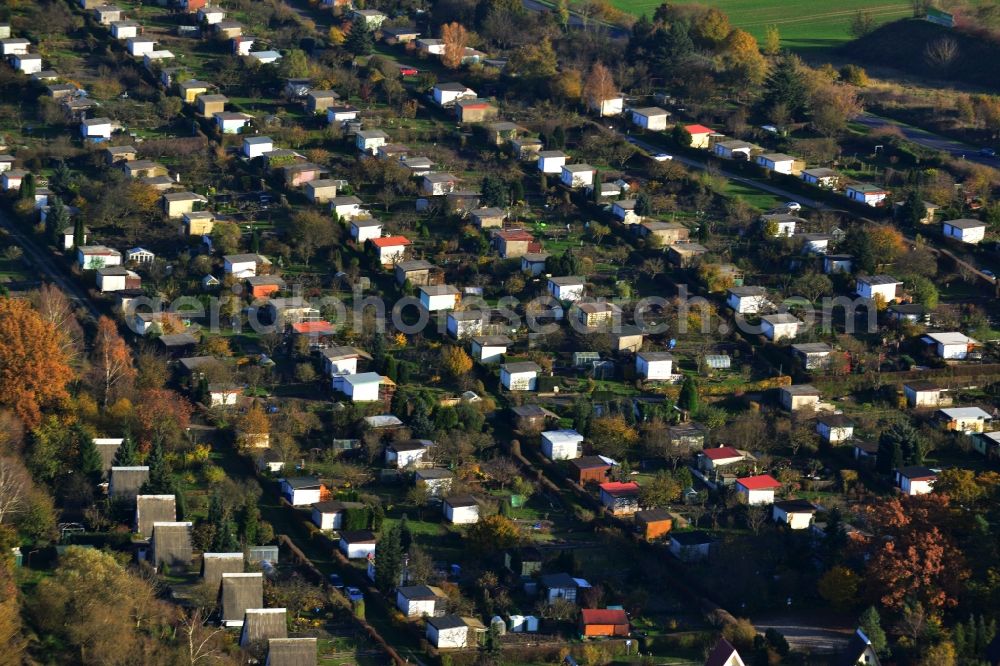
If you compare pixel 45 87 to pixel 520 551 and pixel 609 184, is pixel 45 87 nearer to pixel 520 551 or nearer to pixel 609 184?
pixel 609 184

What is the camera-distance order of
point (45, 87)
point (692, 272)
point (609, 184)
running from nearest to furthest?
point (692, 272), point (609, 184), point (45, 87)

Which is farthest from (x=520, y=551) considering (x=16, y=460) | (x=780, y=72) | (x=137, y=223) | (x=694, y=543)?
(x=780, y=72)

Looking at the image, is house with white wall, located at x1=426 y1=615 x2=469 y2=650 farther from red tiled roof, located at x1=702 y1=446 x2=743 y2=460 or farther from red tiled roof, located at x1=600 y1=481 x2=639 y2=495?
red tiled roof, located at x1=702 y1=446 x2=743 y2=460

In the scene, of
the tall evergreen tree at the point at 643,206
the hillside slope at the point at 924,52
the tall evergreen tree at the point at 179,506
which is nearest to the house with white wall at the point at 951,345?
the tall evergreen tree at the point at 643,206

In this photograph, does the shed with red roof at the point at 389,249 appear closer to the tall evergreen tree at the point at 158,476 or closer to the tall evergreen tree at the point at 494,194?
the tall evergreen tree at the point at 494,194

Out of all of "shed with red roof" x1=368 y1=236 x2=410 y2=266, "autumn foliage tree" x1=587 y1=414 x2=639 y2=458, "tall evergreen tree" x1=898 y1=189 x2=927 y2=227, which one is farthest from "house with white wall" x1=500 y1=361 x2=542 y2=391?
"tall evergreen tree" x1=898 y1=189 x2=927 y2=227

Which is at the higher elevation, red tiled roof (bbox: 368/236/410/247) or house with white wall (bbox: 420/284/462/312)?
red tiled roof (bbox: 368/236/410/247)

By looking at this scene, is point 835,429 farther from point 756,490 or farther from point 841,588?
point 841,588
